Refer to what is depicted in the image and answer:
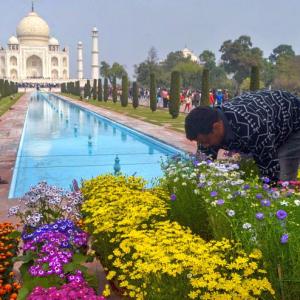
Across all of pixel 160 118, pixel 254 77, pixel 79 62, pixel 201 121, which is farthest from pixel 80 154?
pixel 79 62

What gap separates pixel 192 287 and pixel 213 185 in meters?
0.87

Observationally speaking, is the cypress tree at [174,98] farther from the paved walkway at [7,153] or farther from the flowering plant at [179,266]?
the flowering plant at [179,266]

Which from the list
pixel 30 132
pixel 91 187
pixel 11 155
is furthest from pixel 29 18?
pixel 91 187

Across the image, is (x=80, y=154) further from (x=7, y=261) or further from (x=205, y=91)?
(x=205, y=91)

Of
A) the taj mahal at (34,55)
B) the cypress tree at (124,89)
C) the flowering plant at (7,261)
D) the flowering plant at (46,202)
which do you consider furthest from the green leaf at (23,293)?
the taj mahal at (34,55)

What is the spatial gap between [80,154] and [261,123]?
7398 millimetres

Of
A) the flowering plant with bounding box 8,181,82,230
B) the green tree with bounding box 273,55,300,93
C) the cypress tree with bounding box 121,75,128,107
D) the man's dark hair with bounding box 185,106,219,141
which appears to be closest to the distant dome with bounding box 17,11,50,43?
the green tree with bounding box 273,55,300,93

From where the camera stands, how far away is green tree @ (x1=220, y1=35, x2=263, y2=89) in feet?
163

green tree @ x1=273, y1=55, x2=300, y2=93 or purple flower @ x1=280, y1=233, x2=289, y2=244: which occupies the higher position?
green tree @ x1=273, y1=55, x2=300, y2=93

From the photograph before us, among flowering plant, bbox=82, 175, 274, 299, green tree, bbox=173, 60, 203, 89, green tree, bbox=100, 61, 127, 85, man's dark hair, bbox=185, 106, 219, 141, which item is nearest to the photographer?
flowering plant, bbox=82, 175, 274, 299

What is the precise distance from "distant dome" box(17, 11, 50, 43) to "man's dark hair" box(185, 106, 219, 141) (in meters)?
76.7

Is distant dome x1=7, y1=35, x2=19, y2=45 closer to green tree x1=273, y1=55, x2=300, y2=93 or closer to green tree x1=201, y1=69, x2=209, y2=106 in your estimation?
green tree x1=273, y1=55, x2=300, y2=93

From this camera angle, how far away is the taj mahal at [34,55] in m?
74.6

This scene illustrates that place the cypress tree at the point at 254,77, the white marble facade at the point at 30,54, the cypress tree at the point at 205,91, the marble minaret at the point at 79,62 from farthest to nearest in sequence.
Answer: the marble minaret at the point at 79,62 → the white marble facade at the point at 30,54 → the cypress tree at the point at 205,91 → the cypress tree at the point at 254,77
